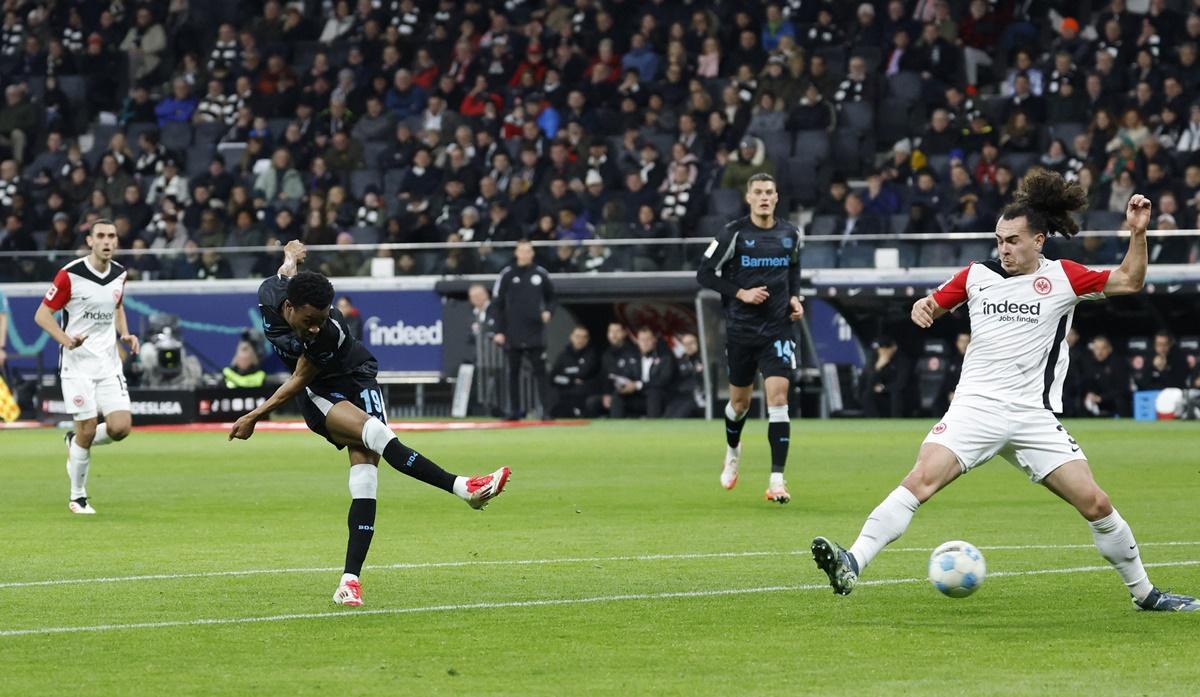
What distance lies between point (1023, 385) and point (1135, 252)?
76 cm

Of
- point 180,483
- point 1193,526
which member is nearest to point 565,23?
point 180,483

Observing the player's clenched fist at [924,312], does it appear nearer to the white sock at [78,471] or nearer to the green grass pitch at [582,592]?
the green grass pitch at [582,592]

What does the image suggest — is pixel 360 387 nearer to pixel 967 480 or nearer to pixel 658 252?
pixel 967 480

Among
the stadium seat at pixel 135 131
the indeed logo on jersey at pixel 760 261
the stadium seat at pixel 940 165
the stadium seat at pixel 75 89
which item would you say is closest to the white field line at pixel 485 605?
the indeed logo on jersey at pixel 760 261

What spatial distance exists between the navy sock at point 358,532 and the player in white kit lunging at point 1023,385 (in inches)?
85.0

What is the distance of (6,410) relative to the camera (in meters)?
29.0

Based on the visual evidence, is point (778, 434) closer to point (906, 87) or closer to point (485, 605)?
point (485, 605)

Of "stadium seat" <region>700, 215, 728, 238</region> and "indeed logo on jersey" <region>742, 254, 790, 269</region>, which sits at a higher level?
"indeed logo on jersey" <region>742, 254, 790, 269</region>

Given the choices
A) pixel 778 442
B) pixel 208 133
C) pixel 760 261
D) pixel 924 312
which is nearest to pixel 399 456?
pixel 924 312

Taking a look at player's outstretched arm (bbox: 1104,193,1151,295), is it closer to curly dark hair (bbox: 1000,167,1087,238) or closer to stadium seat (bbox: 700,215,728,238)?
curly dark hair (bbox: 1000,167,1087,238)

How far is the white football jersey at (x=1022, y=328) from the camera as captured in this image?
8312mm

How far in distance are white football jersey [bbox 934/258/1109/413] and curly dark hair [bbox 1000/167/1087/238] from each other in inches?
7.0

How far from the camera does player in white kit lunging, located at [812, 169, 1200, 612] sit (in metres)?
8.18

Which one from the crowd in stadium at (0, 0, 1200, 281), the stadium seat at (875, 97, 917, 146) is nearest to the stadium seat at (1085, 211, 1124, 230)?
the crowd in stadium at (0, 0, 1200, 281)
